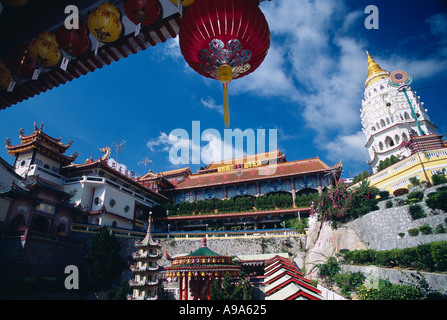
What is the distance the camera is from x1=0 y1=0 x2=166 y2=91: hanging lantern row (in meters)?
3.77

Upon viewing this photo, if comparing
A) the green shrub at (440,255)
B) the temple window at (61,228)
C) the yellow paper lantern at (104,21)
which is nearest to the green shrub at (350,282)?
the green shrub at (440,255)

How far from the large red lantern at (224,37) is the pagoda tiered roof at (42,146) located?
77.7ft

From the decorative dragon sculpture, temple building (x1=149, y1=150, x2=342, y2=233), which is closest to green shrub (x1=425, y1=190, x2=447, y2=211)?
temple building (x1=149, y1=150, x2=342, y2=233)

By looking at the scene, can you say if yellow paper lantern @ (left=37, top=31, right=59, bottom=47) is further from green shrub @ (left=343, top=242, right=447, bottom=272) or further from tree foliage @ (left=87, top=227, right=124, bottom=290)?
tree foliage @ (left=87, top=227, right=124, bottom=290)

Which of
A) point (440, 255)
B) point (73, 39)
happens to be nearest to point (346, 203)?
point (440, 255)

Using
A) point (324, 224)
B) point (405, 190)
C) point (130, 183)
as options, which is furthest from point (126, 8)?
point (130, 183)

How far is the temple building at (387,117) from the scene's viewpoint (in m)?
28.8

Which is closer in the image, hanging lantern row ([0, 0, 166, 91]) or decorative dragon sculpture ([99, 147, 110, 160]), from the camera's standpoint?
hanging lantern row ([0, 0, 166, 91])

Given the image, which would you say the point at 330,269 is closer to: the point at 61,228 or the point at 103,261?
the point at 103,261

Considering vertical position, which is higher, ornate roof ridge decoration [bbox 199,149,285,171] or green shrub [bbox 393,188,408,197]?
ornate roof ridge decoration [bbox 199,149,285,171]

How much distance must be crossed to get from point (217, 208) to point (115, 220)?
32.0ft

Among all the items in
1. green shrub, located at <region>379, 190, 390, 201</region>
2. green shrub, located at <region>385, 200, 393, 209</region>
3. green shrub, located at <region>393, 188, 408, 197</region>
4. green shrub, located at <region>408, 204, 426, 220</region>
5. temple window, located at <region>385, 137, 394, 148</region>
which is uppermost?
temple window, located at <region>385, 137, 394, 148</region>

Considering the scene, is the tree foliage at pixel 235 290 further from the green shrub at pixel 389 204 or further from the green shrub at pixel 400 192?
the green shrub at pixel 400 192

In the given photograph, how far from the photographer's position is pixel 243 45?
357 centimetres
